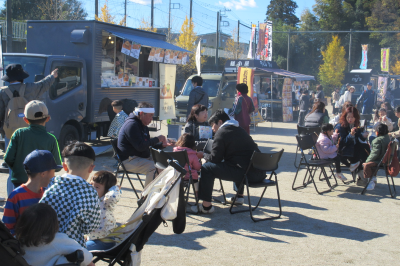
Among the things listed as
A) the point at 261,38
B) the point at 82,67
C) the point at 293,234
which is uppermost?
the point at 261,38

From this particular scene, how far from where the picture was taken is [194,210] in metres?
5.32

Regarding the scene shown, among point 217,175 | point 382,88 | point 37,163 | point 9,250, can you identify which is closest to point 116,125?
point 217,175

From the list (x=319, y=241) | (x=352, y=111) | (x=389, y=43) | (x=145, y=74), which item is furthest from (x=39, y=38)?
(x=389, y=43)

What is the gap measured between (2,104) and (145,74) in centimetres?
646

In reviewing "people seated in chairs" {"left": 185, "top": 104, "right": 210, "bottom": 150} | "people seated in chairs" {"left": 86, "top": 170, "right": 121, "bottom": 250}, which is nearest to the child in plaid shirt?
"people seated in chairs" {"left": 185, "top": 104, "right": 210, "bottom": 150}

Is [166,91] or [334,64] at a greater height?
[334,64]

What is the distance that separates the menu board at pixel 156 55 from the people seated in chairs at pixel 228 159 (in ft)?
20.2

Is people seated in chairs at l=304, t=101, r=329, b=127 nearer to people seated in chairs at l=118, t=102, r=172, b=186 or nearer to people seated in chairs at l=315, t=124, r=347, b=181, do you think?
people seated in chairs at l=315, t=124, r=347, b=181

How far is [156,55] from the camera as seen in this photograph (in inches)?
434

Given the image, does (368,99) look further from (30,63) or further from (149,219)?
(149,219)

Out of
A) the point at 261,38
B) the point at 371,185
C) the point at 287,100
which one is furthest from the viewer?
the point at 261,38

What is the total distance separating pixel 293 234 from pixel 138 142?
2.35m

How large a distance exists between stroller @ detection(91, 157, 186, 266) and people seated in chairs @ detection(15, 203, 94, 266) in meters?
0.66

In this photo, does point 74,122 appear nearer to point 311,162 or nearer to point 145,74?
point 145,74
